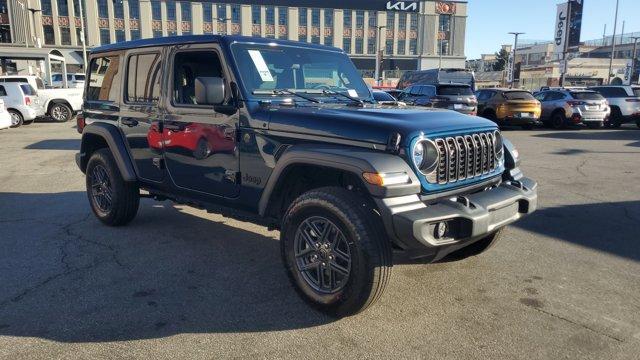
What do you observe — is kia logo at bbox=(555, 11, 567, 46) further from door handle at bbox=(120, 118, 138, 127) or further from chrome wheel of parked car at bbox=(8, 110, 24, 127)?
door handle at bbox=(120, 118, 138, 127)

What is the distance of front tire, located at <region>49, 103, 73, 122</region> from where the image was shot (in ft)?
62.1

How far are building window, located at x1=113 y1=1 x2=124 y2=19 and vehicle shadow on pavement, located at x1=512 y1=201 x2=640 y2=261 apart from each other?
6598 centimetres

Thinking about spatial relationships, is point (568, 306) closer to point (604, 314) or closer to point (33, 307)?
point (604, 314)

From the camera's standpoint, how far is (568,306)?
3.66 metres

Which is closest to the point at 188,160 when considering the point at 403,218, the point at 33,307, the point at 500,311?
the point at 33,307

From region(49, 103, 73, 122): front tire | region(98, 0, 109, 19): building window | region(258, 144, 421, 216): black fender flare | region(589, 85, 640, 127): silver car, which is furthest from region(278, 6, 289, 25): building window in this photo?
region(258, 144, 421, 216): black fender flare

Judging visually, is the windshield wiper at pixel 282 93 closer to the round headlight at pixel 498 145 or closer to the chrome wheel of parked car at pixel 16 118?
the round headlight at pixel 498 145

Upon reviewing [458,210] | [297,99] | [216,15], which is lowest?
[458,210]

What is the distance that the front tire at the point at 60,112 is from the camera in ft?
62.1

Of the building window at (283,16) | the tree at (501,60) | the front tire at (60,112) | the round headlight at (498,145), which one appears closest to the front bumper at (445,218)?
the round headlight at (498,145)

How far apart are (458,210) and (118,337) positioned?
92.0 inches

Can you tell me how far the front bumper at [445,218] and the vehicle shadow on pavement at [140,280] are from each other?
0.90 metres

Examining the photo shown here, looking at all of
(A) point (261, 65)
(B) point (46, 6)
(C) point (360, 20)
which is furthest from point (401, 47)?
(A) point (261, 65)

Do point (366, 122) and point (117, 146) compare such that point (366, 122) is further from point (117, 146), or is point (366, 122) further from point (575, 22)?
point (575, 22)
